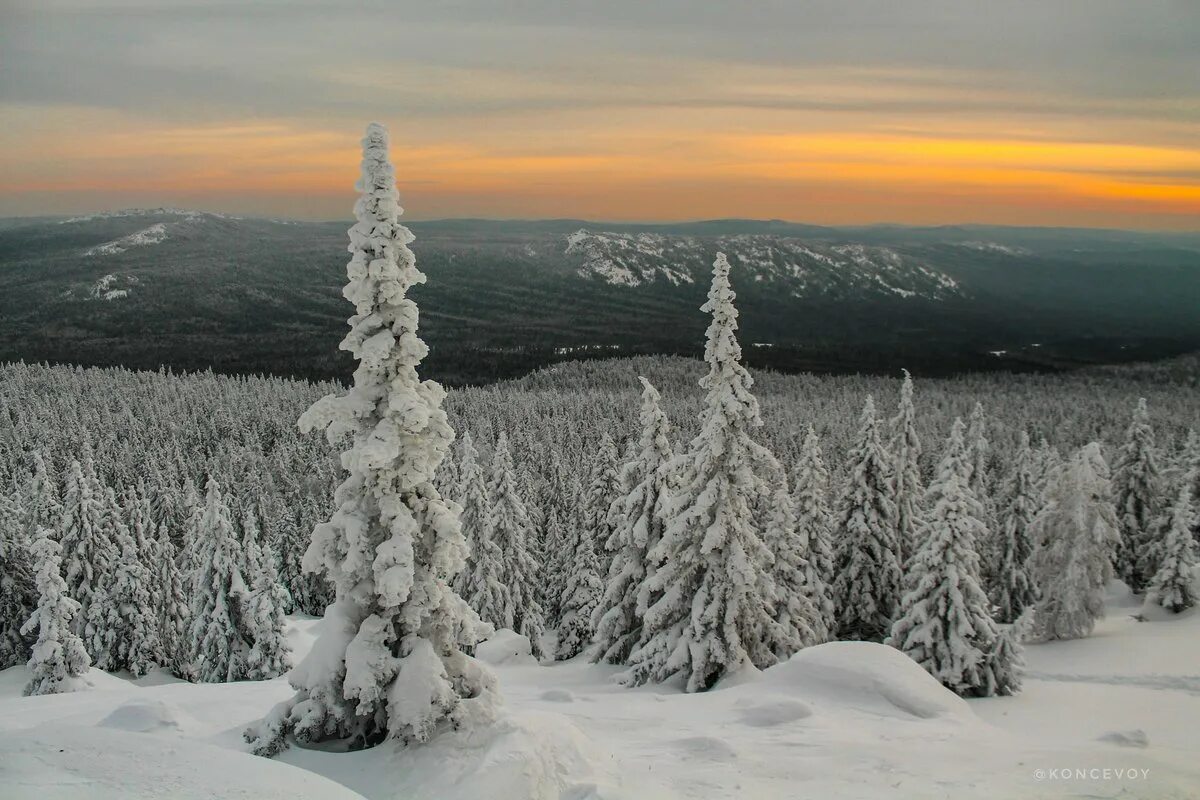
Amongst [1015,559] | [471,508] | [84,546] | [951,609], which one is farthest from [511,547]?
[1015,559]

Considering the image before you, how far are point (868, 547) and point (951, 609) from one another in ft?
21.7

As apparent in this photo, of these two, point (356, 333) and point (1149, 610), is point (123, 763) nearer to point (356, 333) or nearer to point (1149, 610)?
point (356, 333)

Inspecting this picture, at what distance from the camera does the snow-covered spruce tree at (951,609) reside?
25.4 metres

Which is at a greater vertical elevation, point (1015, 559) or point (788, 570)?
point (788, 570)

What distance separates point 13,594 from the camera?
38.8 m

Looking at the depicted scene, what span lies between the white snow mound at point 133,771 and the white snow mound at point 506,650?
24.6 m

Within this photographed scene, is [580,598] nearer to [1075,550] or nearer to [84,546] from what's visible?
[1075,550]

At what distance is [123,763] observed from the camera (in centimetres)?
986

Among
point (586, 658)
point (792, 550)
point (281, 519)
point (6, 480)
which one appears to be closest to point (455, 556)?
point (586, 658)

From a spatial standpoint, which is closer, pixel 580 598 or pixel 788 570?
pixel 788 570

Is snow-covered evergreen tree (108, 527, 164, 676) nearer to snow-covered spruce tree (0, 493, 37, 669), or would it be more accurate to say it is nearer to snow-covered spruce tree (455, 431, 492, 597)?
snow-covered spruce tree (0, 493, 37, 669)

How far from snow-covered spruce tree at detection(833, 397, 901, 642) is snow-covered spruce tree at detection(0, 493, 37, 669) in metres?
39.7

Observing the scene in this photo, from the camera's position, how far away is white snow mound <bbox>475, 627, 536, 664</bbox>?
114ft

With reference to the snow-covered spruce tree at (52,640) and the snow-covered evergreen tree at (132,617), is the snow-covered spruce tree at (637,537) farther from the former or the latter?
→ the snow-covered evergreen tree at (132,617)
